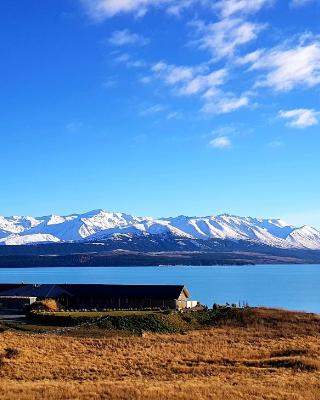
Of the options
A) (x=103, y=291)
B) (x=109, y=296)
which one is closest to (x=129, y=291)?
(x=109, y=296)

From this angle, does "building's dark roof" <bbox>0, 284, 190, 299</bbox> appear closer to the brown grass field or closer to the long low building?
the long low building

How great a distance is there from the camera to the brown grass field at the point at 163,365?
32844mm

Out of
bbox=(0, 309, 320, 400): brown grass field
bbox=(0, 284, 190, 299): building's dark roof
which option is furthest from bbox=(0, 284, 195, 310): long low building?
bbox=(0, 309, 320, 400): brown grass field

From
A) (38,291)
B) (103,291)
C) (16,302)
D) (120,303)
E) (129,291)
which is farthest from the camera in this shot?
(38,291)

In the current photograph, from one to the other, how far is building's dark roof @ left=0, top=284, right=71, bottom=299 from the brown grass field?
28845 mm

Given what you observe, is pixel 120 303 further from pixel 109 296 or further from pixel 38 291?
pixel 38 291

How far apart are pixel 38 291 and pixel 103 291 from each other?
33.6 feet

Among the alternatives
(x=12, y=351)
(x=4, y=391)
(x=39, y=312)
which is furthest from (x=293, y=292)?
(x=4, y=391)

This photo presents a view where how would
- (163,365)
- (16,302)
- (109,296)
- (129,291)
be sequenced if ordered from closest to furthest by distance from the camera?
(163,365), (16,302), (109,296), (129,291)

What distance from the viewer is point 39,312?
246 feet

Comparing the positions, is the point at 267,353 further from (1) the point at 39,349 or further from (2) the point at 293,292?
(2) the point at 293,292

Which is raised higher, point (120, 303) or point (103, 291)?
point (103, 291)

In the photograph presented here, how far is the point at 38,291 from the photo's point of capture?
9162 cm

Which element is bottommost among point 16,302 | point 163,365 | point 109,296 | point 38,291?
point 163,365
